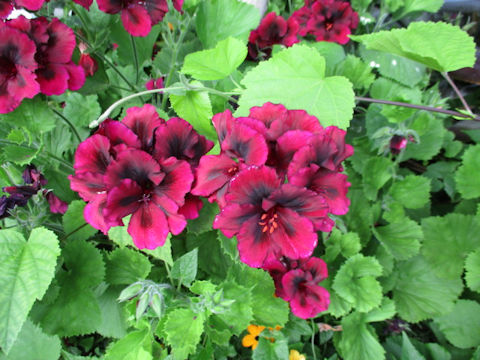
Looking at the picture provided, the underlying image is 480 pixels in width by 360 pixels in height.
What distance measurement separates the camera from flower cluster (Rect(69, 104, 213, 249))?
67 cm

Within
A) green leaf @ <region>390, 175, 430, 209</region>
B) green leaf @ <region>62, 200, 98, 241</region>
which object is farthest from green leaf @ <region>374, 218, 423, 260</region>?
green leaf @ <region>62, 200, 98, 241</region>

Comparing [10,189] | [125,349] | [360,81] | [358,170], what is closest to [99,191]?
[10,189]

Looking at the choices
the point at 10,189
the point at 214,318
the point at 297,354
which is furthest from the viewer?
the point at 297,354

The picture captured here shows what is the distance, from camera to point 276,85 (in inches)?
31.5

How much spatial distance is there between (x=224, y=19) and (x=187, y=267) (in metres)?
0.83

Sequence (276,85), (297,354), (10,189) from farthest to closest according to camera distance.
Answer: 1. (297,354)
2. (10,189)
3. (276,85)

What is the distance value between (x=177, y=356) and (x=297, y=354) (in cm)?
50

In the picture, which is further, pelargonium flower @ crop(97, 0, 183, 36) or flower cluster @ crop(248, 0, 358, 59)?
flower cluster @ crop(248, 0, 358, 59)

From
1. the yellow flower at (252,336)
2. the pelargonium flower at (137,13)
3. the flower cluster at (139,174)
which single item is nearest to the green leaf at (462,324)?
the yellow flower at (252,336)

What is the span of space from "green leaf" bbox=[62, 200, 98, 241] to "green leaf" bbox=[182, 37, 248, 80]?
52cm

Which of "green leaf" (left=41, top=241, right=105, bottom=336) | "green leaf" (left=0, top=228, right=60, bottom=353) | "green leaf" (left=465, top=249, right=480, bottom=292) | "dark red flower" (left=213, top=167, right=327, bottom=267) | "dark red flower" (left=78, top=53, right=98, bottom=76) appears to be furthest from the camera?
"green leaf" (left=465, top=249, right=480, bottom=292)

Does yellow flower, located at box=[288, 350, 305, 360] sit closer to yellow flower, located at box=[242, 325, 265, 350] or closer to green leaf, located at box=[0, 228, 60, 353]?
yellow flower, located at box=[242, 325, 265, 350]

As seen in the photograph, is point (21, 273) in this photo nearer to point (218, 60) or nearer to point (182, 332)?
point (182, 332)

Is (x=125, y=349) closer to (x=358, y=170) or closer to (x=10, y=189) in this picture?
(x=10, y=189)
